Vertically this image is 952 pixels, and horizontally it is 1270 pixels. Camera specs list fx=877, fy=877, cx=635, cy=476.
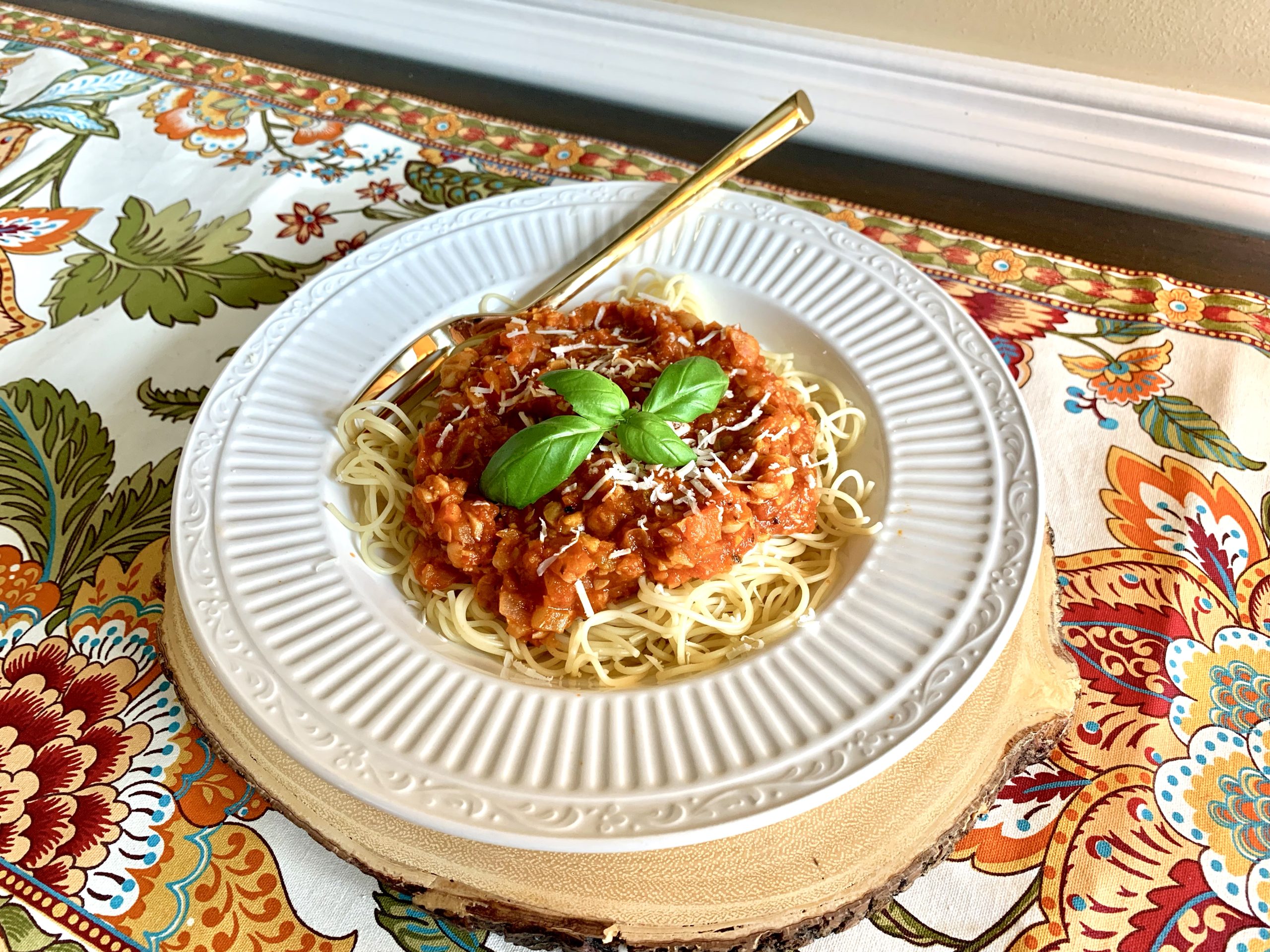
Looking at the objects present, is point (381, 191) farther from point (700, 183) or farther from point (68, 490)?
point (68, 490)

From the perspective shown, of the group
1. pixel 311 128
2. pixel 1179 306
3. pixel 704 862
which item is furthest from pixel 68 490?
pixel 1179 306

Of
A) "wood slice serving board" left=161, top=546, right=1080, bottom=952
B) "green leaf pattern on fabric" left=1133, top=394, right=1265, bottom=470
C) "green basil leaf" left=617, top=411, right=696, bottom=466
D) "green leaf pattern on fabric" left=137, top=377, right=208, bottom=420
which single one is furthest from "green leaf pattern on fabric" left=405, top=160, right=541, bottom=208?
"green leaf pattern on fabric" left=1133, top=394, right=1265, bottom=470

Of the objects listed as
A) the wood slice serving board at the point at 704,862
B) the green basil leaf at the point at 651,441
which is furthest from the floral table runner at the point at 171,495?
the green basil leaf at the point at 651,441

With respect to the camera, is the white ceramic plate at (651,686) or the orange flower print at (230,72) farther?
the orange flower print at (230,72)

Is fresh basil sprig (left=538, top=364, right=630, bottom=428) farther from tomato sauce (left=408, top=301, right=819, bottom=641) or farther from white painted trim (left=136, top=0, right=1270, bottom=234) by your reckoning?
white painted trim (left=136, top=0, right=1270, bottom=234)

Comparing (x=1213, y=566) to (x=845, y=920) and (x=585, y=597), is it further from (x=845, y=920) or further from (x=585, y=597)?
(x=585, y=597)

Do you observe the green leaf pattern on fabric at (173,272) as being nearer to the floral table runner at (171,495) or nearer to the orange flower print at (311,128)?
the floral table runner at (171,495)
